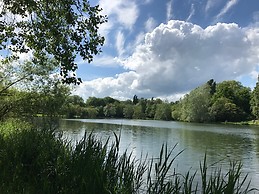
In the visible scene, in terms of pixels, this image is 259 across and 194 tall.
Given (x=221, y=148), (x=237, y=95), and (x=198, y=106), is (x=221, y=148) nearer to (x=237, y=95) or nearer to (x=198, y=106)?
(x=198, y=106)

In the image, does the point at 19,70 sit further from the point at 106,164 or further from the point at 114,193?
the point at 114,193

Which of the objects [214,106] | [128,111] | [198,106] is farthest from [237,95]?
[128,111]

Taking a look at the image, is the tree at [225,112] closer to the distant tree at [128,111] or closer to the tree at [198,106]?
the tree at [198,106]

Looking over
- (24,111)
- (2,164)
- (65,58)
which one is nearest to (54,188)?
(2,164)

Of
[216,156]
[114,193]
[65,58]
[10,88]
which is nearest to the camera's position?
[114,193]

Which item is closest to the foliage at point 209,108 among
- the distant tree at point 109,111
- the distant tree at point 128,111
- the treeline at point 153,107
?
the treeline at point 153,107

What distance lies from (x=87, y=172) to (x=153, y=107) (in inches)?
4380

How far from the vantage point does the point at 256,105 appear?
7175 cm

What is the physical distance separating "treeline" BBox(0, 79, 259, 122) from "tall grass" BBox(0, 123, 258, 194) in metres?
10.1

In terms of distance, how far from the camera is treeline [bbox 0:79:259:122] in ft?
60.4

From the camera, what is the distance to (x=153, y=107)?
117m

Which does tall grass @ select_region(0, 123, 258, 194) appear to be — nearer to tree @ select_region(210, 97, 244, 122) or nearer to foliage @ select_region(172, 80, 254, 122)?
foliage @ select_region(172, 80, 254, 122)

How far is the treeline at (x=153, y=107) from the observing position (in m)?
18.4

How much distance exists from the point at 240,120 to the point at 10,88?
238 ft
